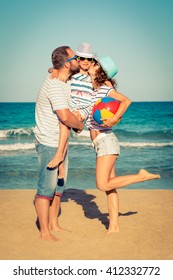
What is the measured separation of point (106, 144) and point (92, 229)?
134 centimetres

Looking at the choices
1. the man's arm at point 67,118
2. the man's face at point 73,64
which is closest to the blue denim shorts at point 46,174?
the man's arm at point 67,118

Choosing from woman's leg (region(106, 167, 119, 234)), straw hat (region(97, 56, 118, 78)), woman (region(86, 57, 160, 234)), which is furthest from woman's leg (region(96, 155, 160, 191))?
straw hat (region(97, 56, 118, 78))

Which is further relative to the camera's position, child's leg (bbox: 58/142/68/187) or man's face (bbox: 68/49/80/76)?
child's leg (bbox: 58/142/68/187)

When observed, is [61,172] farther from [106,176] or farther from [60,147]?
[106,176]

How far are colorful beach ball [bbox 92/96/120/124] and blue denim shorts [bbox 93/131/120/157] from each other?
0.24 m

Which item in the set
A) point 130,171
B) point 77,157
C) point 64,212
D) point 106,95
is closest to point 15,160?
point 77,157

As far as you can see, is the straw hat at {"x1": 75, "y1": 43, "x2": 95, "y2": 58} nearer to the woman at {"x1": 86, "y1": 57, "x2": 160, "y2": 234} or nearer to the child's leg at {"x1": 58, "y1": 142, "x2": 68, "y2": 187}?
the woman at {"x1": 86, "y1": 57, "x2": 160, "y2": 234}

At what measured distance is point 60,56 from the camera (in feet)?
14.4

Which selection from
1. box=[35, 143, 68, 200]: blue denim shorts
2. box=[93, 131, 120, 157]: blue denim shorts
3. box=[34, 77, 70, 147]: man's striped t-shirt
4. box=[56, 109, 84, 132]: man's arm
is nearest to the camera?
box=[56, 109, 84, 132]: man's arm

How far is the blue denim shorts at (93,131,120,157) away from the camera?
4562 mm

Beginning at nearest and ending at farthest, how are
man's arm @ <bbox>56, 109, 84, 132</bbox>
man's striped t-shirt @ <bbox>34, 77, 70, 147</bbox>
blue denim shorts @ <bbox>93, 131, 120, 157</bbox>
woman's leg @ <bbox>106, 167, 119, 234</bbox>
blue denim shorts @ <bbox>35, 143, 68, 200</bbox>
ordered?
man's arm @ <bbox>56, 109, 84, 132</bbox> → man's striped t-shirt @ <bbox>34, 77, 70, 147</bbox> → blue denim shorts @ <bbox>35, 143, 68, 200</bbox> → blue denim shorts @ <bbox>93, 131, 120, 157</bbox> → woman's leg @ <bbox>106, 167, 119, 234</bbox>

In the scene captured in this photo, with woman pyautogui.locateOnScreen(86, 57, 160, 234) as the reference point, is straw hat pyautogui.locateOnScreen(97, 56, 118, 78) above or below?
above

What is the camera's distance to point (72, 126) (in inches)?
170
